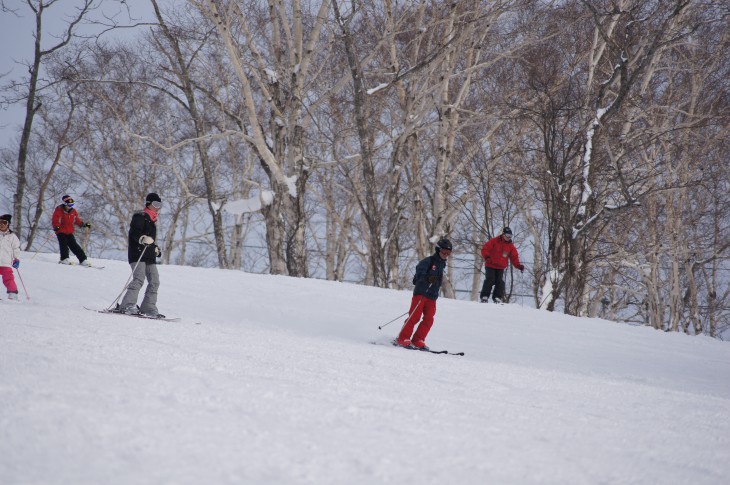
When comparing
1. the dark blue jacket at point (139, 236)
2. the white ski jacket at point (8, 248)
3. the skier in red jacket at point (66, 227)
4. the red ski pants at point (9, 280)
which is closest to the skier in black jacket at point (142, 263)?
the dark blue jacket at point (139, 236)

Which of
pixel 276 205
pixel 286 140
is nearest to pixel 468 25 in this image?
pixel 286 140

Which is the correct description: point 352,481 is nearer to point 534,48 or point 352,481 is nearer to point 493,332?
point 493,332

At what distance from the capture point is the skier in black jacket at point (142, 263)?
820cm

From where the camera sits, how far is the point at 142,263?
27.3 ft

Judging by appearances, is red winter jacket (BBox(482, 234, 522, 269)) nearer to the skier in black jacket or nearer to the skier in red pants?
the skier in red pants

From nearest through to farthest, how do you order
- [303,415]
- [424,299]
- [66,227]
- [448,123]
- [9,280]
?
[303,415], [424,299], [9,280], [66,227], [448,123]

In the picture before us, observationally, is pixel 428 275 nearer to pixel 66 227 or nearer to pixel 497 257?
pixel 497 257

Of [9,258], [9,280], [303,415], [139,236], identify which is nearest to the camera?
[303,415]

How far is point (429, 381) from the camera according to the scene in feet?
16.3

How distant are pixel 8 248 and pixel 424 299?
21.4 feet

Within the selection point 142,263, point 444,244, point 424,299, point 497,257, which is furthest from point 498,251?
point 142,263

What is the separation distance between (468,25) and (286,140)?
17.0 ft

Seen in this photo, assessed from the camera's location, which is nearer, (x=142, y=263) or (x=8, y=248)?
(x=142, y=263)

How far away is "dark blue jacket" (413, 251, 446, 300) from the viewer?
27.5 feet
